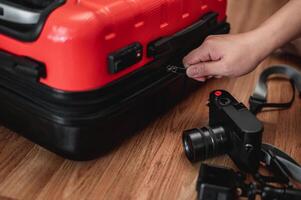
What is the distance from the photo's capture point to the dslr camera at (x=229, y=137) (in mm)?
615

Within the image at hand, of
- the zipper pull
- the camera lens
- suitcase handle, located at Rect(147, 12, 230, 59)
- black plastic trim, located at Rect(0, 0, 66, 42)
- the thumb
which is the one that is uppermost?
black plastic trim, located at Rect(0, 0, 66, 42)

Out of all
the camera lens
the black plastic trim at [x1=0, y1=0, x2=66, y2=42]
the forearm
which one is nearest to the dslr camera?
the camera lens

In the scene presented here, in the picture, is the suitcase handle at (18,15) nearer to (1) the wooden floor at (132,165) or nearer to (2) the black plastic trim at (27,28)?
(2) the black plastic trim at (27,28)

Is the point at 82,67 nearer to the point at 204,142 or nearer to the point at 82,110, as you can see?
the point at 82,110

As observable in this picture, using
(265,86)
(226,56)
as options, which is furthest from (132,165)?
(265,86)

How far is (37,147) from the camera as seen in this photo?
70 centimetres

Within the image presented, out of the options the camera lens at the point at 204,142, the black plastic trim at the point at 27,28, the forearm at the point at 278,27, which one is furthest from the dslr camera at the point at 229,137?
the black plastic trim at the point at 27,28

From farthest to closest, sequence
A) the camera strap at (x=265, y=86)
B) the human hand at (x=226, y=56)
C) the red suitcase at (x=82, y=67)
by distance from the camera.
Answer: the camera strap at (x=265, y=86) < the human hand at (x=226, y=56) < the red suitcase at (x=82, y=67)

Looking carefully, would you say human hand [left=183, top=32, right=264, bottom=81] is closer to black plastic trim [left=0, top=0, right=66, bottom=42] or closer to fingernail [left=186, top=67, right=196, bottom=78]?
fingernail [left=186, top=67, right=196, bottom=78]

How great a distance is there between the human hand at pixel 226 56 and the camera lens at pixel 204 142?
0.09 metres

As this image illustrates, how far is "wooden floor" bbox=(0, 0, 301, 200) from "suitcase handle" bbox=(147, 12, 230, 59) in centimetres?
12

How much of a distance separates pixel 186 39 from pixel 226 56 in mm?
77

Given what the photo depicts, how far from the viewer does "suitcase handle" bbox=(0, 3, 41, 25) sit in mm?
589

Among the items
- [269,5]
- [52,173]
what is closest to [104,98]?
[52,173]
